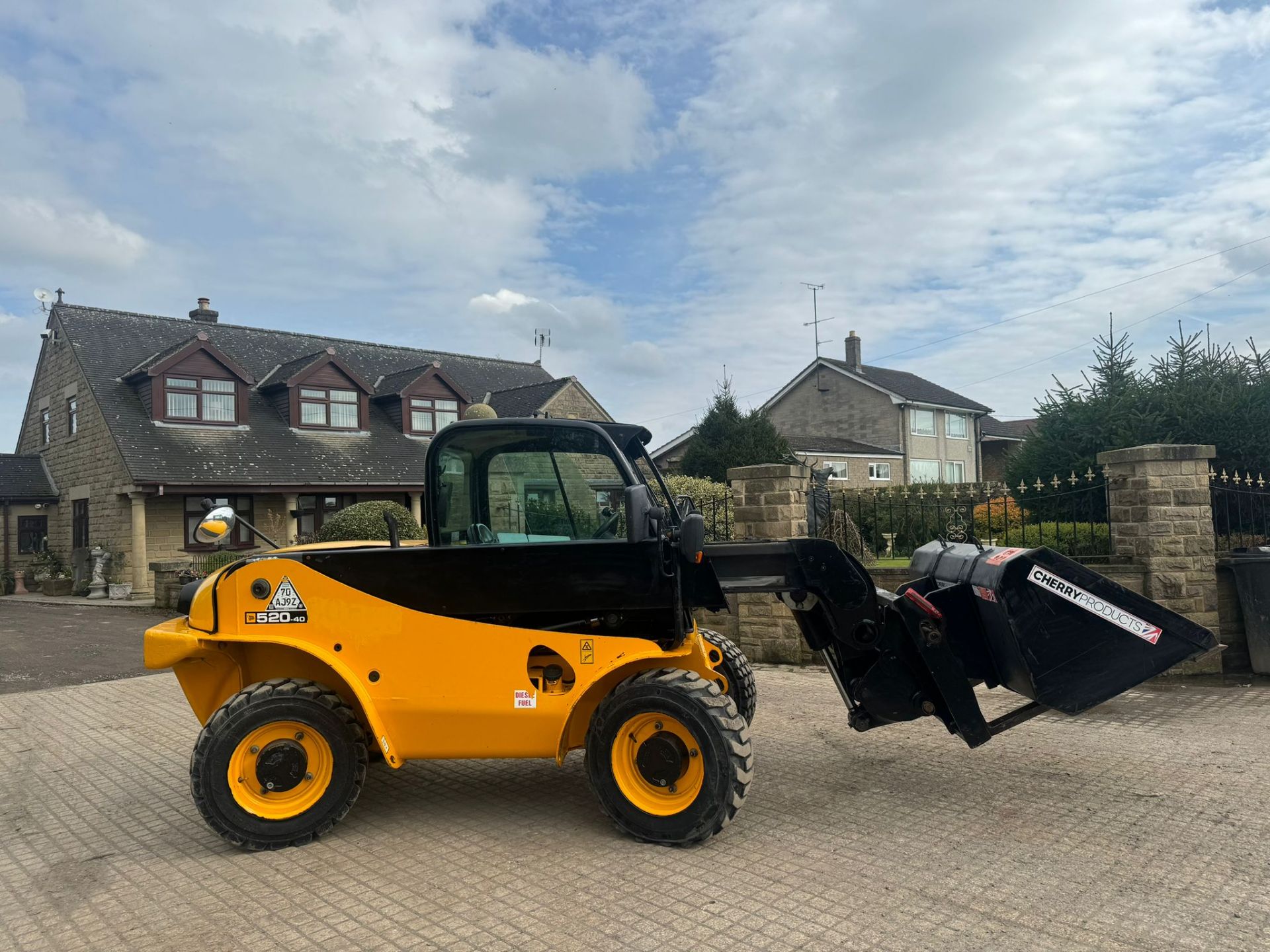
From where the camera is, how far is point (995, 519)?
11.6m

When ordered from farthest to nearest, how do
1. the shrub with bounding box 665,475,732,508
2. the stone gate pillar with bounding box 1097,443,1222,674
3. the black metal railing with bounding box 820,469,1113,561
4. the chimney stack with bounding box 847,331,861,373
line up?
the chimney stack with bounding box 847,331,861,373, the shrub with bounding box 665,475,732,508, the black metal railing with bounding box 820,469,1113,561, the stone gate pillar with bounding box 1097,443,1222,674

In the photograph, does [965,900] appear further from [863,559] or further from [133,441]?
[133,441]

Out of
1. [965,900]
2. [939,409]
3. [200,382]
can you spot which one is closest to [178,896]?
[965,900]

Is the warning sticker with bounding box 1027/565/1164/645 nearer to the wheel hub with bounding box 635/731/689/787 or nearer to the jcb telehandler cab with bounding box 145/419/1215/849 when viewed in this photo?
the jcb telehandler cab with bounding box 145/419/1215/849

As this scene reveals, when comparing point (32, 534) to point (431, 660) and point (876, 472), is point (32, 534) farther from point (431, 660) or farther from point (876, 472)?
point (876, 472)

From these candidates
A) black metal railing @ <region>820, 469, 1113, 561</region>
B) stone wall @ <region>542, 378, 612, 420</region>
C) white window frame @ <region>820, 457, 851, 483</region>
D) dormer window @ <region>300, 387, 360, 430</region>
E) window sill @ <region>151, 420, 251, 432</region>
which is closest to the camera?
black metal railing @ <region>820, 469, 1113, 561</region>

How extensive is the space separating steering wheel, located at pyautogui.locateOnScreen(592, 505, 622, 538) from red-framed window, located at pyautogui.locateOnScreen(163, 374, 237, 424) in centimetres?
2045

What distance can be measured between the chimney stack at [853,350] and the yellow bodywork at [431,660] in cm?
3761

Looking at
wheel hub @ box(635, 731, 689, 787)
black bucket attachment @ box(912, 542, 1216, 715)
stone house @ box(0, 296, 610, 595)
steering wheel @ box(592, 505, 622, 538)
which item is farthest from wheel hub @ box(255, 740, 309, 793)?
stone house @ box(0, 296, 610, 595)

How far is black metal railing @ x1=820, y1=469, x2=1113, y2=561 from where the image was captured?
8914 mm

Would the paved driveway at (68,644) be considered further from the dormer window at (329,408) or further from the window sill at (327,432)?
the dormer window at (329,408)

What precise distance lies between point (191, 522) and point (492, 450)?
19.3m

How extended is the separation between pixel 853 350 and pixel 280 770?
3851cm

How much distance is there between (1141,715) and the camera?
22.0 ft
